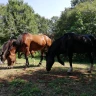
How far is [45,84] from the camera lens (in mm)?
7723

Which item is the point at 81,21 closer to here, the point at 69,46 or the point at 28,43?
the point at 28,43

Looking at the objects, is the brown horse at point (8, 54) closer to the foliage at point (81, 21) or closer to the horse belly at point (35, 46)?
the horse belly at point (35, 46)

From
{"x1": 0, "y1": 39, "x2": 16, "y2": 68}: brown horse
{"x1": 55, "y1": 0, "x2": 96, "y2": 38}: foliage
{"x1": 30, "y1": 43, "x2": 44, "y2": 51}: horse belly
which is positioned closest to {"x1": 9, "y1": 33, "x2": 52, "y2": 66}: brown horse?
{"x1": 30, "y1": 43, "x2": 44, "y2": 51}: horse belly

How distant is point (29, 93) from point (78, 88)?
1.79 meters

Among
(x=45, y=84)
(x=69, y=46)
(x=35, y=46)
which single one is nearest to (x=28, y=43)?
(x=35, y=46)

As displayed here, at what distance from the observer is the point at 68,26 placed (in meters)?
25.5

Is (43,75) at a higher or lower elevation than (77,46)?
lower

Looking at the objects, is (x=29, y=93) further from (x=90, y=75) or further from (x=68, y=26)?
(x=68, y=26)

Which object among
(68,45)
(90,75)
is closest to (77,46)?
(68,45)

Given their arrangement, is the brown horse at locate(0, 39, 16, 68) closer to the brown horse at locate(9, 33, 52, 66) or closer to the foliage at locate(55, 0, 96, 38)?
the brown horse at locate(9, 33, 52, 66)

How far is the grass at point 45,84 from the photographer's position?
A: 689 centimetres

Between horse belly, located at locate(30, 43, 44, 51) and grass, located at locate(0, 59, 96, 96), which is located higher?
horse belly, located at locate(30, 43, 44, 51)

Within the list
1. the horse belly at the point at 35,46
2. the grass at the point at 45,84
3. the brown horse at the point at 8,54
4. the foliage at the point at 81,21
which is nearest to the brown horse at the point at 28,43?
the horse belly at the point at 35,46

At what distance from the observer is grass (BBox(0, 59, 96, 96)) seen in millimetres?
6891
